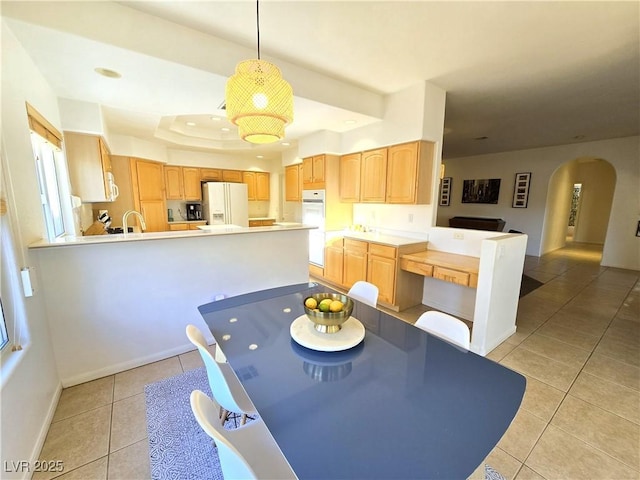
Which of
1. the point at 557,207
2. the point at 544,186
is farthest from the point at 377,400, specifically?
the point at 557,207

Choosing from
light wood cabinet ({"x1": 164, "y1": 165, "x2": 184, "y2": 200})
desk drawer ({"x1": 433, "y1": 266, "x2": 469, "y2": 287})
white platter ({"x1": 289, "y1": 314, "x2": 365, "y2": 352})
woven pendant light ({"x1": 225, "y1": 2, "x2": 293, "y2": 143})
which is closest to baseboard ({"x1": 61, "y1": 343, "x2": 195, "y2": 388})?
white platter ({"x1": 289, "y1": 314, "x2": 365, "y2": 352})

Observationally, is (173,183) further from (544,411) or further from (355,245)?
(544,411)

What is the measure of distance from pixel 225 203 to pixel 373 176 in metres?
3.48

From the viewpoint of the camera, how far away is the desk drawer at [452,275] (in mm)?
2820

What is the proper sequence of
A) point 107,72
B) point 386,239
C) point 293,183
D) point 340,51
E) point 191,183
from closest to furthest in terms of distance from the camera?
point 107,72 → point 340,51 → point 386,239 → point 293,183 → point 191,183

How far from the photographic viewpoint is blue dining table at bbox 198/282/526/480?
0.79 metres

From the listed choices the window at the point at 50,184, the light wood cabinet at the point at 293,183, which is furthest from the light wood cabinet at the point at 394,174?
the window at the point at 50,184

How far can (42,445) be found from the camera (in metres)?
1.60

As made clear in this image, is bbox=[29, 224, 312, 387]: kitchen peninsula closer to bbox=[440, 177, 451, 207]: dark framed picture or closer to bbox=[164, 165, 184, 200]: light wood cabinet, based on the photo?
bbox=[164, 165, 184, 200]: light wood cabinet

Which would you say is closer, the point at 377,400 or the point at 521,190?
the point at 377,400

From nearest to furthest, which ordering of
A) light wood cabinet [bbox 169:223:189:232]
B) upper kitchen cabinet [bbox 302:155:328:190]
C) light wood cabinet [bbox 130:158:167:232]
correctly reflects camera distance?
upper kitchen cabinet [bbox 302:155:328:190], light wood cabinet [bbox 130:158:167:232], light wood cabinet [bbox 169:223:189:232]

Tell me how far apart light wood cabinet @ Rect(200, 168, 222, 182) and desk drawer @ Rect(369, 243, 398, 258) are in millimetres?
4410

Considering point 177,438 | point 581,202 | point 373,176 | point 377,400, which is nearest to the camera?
point 377,400

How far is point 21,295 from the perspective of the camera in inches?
62.7
